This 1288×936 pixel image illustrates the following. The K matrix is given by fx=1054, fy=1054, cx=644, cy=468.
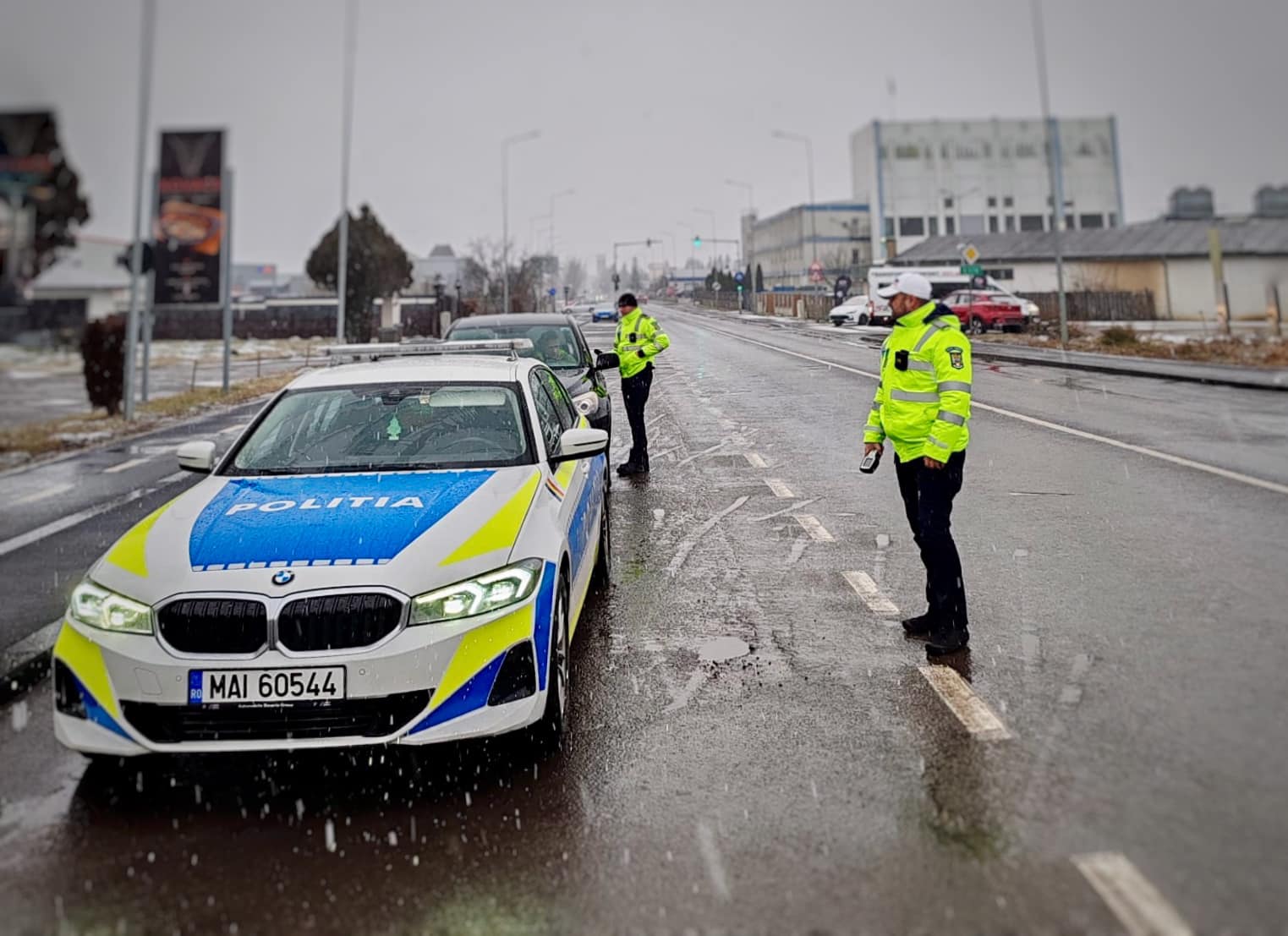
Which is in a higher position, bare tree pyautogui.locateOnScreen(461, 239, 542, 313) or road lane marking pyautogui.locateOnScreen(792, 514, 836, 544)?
road lane marking pyautogui.locateOnScreen(792, 514, 836, 544)

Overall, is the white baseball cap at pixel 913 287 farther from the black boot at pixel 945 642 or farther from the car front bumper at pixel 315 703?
the car front bumper at pixel 315 703

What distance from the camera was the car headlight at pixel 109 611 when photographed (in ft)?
12.1

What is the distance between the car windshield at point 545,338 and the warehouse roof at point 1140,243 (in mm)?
45435

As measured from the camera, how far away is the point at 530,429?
17.5ft

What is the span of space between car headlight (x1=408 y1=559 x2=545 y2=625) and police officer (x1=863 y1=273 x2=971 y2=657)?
7.24 ft

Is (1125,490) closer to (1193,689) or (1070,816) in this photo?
(1193,689)

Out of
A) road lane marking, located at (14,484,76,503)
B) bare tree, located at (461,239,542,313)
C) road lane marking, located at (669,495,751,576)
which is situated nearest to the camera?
road lane marking, located at (669,495,751,576)

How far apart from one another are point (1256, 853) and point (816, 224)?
11089 cm

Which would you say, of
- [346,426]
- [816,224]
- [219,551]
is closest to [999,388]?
[346,426]

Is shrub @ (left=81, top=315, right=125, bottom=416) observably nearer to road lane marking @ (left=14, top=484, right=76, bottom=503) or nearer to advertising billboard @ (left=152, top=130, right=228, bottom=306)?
advertising billboard @ (left=152, top=130, right=228, bottom=306)

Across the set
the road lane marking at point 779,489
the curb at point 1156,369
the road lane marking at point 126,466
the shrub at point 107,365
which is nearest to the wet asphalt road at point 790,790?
the road lane marking at point 779,489

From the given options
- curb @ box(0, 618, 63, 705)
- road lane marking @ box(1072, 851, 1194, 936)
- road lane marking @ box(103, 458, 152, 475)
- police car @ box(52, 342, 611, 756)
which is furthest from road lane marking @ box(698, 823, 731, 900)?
road lane marking @ box(103, 458, 152, 475)

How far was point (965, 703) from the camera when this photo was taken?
445cm

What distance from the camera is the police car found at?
360cm
